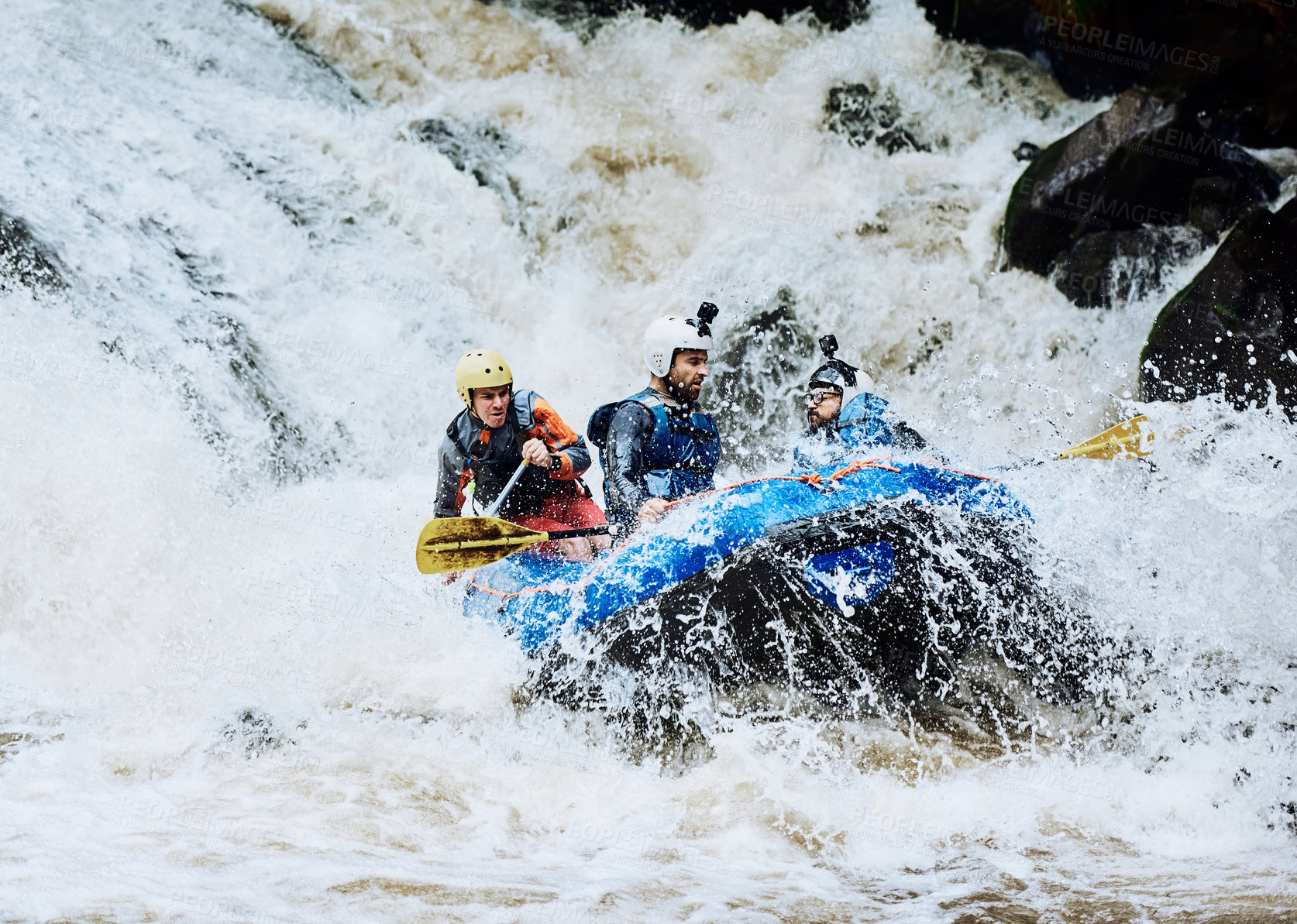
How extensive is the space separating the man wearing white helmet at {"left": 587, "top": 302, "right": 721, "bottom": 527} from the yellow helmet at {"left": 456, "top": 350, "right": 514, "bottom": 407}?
0.46 metres

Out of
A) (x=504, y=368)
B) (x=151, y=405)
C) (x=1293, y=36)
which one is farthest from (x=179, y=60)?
(x=1293, y=36)

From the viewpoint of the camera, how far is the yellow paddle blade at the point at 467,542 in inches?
160

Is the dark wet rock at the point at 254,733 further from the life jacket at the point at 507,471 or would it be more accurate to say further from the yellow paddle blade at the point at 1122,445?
the yellow paddle blade at the point at 1122,445

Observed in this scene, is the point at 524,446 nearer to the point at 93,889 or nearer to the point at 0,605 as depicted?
the point at 93,889

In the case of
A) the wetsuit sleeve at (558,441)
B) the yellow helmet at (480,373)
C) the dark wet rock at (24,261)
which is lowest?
the wetsuit sleeve at (558,441)

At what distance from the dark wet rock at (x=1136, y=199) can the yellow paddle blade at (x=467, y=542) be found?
5265 millimetres

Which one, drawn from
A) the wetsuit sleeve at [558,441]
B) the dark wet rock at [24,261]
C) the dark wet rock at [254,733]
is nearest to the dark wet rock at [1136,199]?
the wetsuit sleeve at [558,441]

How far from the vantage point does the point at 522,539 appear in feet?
13.3

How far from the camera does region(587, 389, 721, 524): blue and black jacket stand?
157 inches

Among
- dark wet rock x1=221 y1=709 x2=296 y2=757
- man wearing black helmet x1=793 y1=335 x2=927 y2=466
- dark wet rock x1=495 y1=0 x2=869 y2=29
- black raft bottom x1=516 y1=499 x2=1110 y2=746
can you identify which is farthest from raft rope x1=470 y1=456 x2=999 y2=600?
dark wet rock x1=495 y1=0 x2=869 y2=29

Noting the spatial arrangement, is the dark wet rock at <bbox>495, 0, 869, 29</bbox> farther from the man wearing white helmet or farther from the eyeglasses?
the man wearing white helmet

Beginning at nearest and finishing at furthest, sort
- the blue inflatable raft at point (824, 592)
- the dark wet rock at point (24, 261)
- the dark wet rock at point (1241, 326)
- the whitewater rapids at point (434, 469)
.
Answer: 1. the whitewater rapids at point (434, 469)
2. the blue inflatable raft at point (824, 592)
3. the dark wet rock at point (24, 261)
4. the dark wet rock at point (1241, 326)

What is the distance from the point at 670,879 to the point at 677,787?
2.10ft

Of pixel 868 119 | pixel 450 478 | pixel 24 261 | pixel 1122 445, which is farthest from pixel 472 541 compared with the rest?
pixel 868 119
